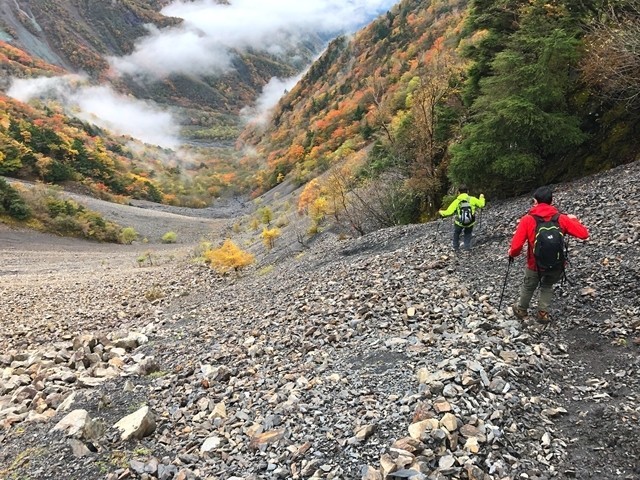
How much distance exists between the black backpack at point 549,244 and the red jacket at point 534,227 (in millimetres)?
70

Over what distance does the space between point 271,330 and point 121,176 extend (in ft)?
329

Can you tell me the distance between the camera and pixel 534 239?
6.54 meters

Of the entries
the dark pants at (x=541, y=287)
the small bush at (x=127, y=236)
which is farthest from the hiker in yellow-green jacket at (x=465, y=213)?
the small bush at (x=127, y=236)

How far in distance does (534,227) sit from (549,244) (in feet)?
1.19

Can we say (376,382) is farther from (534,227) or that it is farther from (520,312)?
(534,227)

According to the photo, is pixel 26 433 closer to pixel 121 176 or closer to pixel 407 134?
pixel 407 134

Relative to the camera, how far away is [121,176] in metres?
97.2

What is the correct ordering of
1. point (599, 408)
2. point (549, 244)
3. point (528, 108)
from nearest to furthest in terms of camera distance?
1. point (599, 408)
2. point (549, 244)
3. point (528, 108)

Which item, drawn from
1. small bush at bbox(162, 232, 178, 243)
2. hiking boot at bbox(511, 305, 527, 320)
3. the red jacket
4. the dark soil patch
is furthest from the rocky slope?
small bush at bbox(162, 232, 178, 243)

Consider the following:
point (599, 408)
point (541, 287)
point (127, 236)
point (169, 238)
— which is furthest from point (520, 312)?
point (169, 238)

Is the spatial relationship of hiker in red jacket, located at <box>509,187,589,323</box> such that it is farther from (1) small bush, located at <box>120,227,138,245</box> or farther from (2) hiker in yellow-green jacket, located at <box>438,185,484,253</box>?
(1) small bush, located at <box>120,227,138,245</box>

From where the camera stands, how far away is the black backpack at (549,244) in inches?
249

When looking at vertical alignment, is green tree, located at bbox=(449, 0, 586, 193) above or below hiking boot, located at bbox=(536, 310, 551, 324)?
above

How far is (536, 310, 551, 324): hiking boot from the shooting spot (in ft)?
22.4
